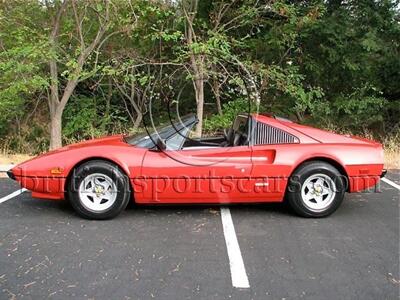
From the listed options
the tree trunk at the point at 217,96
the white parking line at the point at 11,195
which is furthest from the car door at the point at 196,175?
the tree trunk at the point at 217,96

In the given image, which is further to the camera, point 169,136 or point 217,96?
point 217,96

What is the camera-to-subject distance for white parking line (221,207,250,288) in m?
3.59

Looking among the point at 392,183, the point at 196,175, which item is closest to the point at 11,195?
the point at 196,175

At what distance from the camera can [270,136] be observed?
5.33 metres

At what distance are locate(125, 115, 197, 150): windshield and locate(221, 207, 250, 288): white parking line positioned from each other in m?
0.99

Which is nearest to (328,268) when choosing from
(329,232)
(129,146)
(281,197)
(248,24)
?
(329,232)

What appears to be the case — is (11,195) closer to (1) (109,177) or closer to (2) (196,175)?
(1) (109,177)

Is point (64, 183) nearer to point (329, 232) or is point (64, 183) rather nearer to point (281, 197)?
point (281, 197)

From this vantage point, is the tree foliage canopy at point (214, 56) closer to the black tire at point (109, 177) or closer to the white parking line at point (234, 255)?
the black tire at point (109, 177)

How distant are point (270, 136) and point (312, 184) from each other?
725 mm

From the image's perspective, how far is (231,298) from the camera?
10.9 ft

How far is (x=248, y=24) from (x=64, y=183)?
8.24 m

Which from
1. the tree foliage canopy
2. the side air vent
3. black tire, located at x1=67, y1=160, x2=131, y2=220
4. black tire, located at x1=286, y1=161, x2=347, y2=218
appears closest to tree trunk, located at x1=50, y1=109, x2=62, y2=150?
the tree foliage canopy

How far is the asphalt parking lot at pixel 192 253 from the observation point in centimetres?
346
